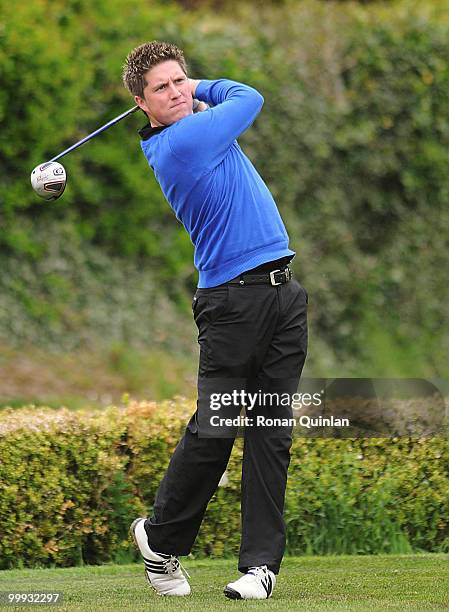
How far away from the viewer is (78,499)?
5086 mm

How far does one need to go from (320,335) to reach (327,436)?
612cm

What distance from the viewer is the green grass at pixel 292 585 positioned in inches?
148

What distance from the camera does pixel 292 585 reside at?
14.0 feet

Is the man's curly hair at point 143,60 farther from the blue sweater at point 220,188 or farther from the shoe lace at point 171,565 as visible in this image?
the shoe lace at point 171,565

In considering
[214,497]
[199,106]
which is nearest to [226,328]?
[199,106]

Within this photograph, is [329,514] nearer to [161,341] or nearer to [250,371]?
[250,371]

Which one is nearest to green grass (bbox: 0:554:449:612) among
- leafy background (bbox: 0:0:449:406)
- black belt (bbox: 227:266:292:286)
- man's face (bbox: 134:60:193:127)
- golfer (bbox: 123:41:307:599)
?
golfer (bbox: 123:41:307:599)

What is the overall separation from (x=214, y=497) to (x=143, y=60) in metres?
2.12

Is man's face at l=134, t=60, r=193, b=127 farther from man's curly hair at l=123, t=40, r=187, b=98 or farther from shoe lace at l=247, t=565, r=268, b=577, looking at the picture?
shoe lace at l=247, t=565, r=268, b=577

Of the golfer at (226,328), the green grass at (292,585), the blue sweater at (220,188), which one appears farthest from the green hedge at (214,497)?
the blue sweater at (220,188)

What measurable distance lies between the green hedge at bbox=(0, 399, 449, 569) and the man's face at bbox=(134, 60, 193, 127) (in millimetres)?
1703

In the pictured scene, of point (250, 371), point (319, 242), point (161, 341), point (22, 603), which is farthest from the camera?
point (319, 242)

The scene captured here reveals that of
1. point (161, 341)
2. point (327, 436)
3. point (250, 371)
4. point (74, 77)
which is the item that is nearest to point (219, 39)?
point (74, 77)

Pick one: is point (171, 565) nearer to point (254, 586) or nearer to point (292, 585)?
point (254, 586)
